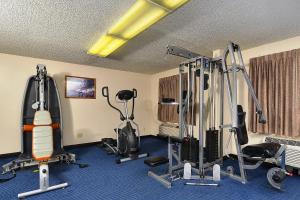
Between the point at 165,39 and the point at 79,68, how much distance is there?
281cm

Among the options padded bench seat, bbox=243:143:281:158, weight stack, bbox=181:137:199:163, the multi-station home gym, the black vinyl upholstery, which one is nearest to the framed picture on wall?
the multi-station home gym

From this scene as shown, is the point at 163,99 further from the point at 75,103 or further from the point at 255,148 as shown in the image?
the point at 75,103

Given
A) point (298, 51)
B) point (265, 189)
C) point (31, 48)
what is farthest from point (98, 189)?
point (298, 51)

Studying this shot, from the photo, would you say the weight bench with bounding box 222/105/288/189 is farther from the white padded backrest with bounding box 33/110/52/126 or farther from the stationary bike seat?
the white padded backrest with bounding box 33/110/52/126

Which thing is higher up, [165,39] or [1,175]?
[165,39]

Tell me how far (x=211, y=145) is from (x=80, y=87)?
3606 millimetres

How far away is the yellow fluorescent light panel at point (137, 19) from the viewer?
1.79 meters

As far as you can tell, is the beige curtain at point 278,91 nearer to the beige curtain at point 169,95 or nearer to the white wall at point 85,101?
the white wall at point 85,101

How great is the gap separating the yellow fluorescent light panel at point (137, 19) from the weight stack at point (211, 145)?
1.94 metres

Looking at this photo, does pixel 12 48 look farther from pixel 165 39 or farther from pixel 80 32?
pixel 165 39

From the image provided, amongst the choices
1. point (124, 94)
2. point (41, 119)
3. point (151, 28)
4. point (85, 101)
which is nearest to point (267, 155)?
point (151, 28)

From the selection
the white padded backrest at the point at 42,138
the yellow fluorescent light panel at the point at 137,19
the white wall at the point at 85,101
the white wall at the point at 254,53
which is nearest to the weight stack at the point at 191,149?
the white wall at the point at 254,53

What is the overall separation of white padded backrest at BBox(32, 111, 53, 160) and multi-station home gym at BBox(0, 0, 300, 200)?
1 cm

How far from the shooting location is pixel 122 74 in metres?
5.69
